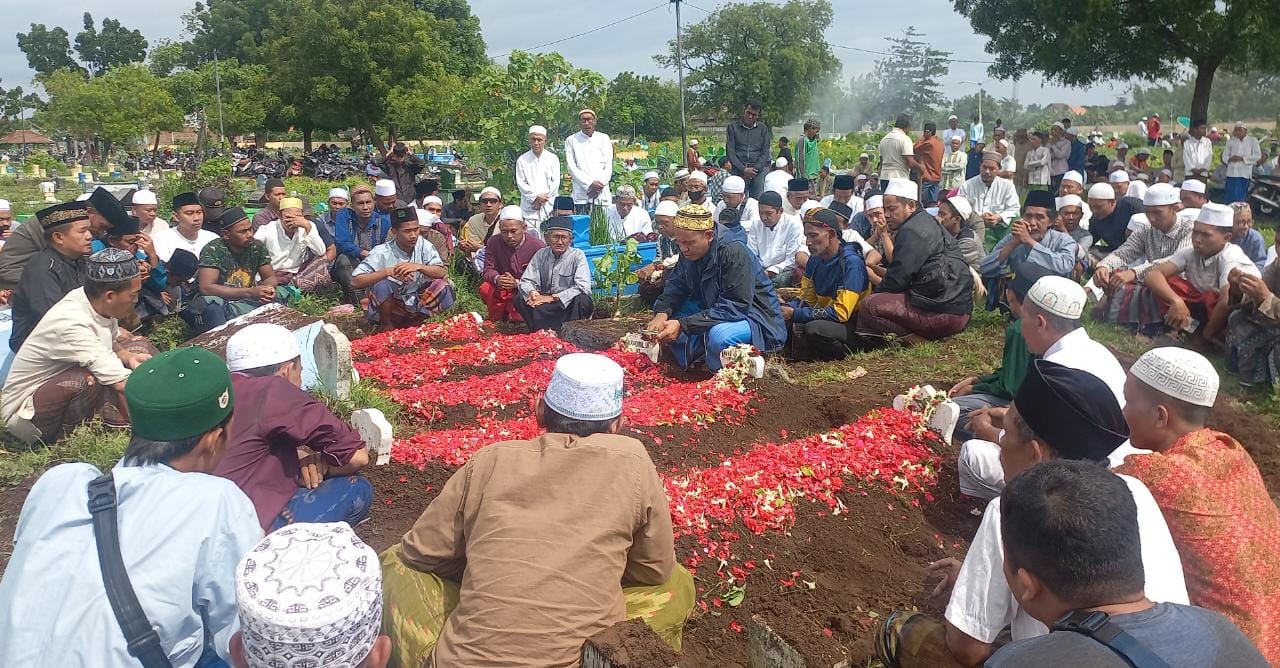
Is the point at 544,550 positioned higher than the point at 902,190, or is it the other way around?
the point at 902,190

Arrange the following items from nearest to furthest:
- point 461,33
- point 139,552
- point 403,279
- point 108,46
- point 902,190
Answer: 1. point 139,552
2. point 902,190
3. point 403,279
4. point 461,33
5. point 108,46

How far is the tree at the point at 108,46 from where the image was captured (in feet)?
282

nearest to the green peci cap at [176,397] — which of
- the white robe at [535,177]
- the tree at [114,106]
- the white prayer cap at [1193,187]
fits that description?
the white robe at [535,177]

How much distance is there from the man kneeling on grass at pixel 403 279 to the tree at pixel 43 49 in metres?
98.1

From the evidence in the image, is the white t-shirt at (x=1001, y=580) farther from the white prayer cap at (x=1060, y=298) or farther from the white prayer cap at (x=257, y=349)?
the white prayer cap at (x=257, y=349)

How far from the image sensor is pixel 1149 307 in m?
7.19

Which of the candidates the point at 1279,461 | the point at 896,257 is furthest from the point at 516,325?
the point at 1279,461

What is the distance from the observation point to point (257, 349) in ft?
12.3

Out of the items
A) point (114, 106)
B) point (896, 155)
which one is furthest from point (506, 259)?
point (114, 106)

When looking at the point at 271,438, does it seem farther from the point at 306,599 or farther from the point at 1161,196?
the point at 1161,196

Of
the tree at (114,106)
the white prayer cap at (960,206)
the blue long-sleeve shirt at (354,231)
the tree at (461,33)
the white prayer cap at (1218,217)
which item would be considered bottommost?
the blue long-sleeve shirt at (354,231)

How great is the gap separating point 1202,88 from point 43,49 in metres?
102

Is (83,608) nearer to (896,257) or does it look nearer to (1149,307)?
(896,257)

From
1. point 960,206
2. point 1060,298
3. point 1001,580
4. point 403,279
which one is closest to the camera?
point 1001,580
